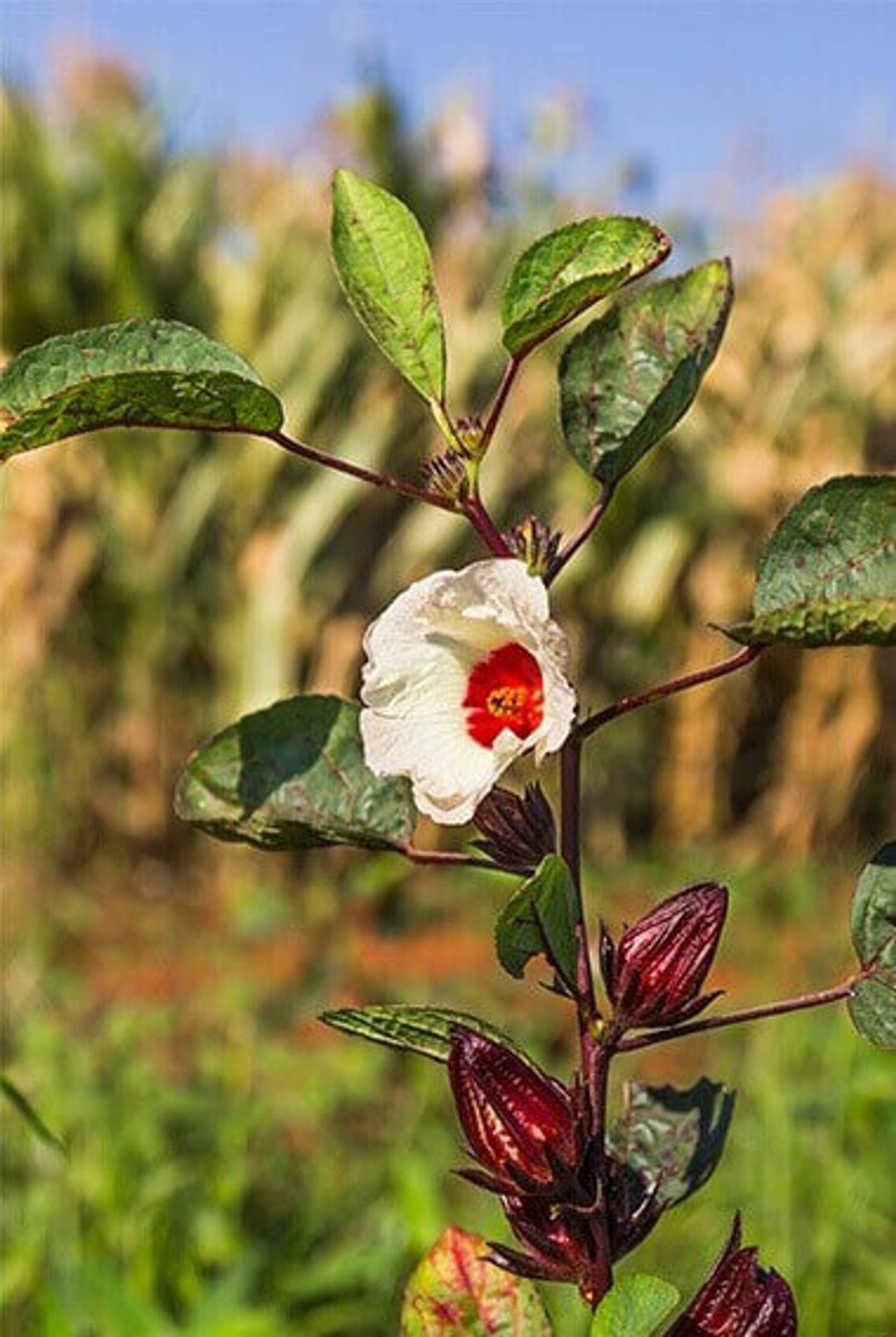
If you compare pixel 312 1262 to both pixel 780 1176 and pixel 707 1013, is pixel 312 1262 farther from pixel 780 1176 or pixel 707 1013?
pixel 707 1013

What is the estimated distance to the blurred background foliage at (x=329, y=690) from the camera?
2.31m

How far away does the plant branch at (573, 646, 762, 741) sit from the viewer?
0.61 meters

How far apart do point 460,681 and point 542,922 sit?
4.0 inches

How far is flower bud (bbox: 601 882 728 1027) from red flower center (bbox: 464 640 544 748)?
0.07m

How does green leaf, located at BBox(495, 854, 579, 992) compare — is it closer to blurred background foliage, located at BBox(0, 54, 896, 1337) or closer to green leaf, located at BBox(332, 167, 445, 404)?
green leaf, located at BBox(332, 167, 445, 404)

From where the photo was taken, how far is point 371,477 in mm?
621

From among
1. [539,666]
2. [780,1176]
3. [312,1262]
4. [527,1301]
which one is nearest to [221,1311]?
Answer: [312,1262]

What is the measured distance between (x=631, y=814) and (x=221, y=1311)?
4.28 meters

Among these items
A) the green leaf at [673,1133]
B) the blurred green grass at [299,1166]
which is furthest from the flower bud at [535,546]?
the blurred green grass at [299,1166]

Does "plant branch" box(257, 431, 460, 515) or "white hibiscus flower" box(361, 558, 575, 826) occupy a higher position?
"plant branch" box(257, 431, 460, 515)

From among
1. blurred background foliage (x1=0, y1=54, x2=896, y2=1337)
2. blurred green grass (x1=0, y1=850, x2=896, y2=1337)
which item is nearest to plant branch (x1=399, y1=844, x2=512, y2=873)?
blurred green grass (x1=0, y1=850, x2=896, y2=1337)

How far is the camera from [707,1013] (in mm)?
3439

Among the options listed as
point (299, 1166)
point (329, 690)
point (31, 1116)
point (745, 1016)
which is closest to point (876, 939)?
point (745, 1016)

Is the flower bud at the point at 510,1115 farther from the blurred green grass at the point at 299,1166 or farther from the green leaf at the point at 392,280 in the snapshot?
the blurred green grass at the point at 299,1166
